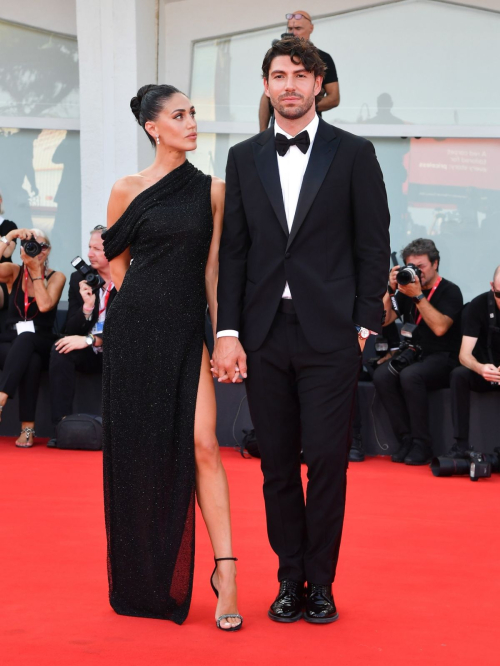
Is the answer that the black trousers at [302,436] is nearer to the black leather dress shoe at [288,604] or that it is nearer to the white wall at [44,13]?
the black leather dress shoe at [288,604]

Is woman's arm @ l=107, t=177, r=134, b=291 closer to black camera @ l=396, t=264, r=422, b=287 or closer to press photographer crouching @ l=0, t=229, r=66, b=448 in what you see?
Answer: black camera @ l=396, t=264, r=422, b=287

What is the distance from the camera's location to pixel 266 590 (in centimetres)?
304

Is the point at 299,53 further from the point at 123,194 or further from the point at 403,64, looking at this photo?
the point at 403,64

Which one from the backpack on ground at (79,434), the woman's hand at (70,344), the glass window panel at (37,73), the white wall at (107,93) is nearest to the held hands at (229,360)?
the backpack on ground at (79,434)

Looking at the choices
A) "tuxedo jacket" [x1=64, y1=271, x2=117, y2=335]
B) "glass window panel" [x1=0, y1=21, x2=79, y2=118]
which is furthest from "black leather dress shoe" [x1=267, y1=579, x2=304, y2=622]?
"glass window panel" [x1=0, y1=21, x2=79, y2=118]

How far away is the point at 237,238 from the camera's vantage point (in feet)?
9.05

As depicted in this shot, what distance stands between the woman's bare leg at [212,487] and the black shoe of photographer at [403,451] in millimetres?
3321

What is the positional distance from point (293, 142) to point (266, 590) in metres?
1.46

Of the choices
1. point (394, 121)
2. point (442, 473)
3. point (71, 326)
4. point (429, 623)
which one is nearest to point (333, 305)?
point (429, 623)

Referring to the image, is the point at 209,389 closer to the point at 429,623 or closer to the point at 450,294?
the point at 429,623

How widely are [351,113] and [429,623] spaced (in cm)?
662

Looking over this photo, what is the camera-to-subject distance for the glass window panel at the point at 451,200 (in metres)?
8.30

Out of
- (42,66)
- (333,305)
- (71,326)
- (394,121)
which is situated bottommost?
(71,326)

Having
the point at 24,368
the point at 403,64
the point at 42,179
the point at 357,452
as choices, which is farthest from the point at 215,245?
the point at 42,179
